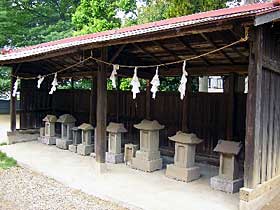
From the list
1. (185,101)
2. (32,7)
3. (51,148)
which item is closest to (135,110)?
(185,101)

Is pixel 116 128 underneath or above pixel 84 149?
above

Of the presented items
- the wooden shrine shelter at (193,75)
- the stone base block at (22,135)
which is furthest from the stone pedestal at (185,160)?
the stone base block at (22,135)

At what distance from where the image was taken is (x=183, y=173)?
6812 millimetres

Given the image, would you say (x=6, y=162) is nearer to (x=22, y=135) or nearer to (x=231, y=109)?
(x=22, y=135)

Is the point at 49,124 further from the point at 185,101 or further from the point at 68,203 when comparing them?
the point at 68,203

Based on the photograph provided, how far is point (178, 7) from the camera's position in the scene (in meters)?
12.2

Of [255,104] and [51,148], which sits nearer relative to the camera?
[255,104]

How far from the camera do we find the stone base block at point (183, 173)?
6789 millimetres

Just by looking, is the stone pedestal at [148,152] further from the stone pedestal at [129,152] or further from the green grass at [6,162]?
the green grass at [6,162]

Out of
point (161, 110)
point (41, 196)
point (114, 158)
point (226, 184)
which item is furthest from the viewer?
point (161, 110)

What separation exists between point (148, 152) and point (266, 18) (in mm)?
4217

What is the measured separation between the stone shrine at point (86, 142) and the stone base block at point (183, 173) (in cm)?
292

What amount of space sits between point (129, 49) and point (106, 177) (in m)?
3.02

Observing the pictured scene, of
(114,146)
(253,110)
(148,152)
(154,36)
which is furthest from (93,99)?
(253,110)
